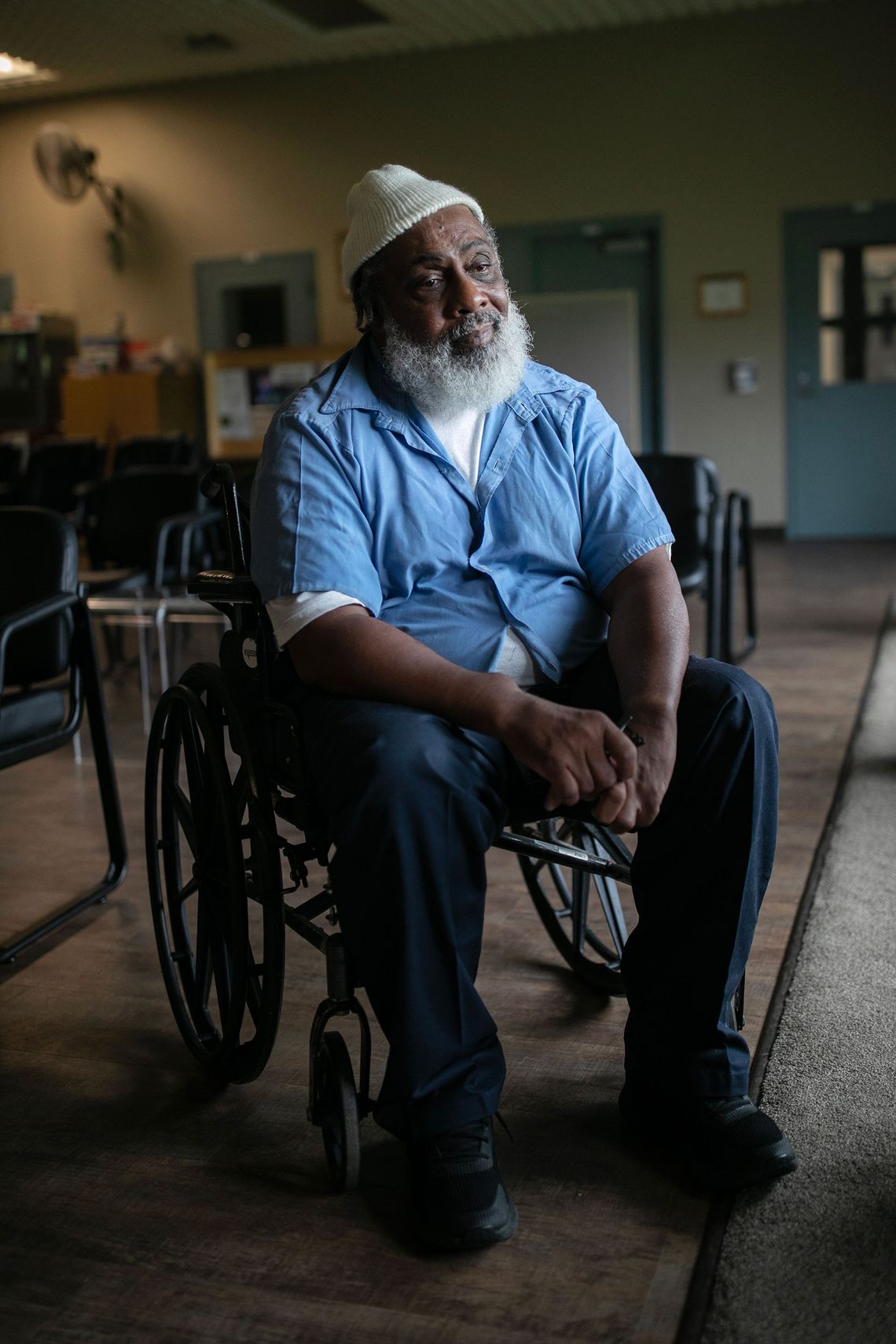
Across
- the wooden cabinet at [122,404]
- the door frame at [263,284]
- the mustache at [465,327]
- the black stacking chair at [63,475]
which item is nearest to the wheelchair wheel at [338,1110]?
the mustache at [465,327]

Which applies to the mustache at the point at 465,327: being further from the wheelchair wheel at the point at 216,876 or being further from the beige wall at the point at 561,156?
the beige wall at the point at 561,156

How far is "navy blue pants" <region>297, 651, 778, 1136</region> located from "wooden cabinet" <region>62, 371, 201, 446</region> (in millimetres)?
8067

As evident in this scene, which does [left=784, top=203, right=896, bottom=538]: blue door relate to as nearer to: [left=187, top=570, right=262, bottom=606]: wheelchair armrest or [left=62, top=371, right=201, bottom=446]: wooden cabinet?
[left=62, top=371, right=201, bottom=446]: wooden cabinet

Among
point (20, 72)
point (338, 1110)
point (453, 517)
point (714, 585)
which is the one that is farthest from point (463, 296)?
point (20, 72)

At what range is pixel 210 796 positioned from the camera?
1699mm

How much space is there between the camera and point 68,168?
912 cm

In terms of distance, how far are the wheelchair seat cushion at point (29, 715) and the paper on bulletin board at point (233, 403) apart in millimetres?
6904

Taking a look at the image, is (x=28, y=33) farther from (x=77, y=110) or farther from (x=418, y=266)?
(x=418, y=266)

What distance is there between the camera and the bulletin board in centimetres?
885

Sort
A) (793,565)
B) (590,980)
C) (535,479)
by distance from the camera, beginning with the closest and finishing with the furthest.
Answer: (535,479), (590,980), (793,565)

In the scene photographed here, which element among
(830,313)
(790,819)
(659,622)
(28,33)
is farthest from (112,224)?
(659,622)

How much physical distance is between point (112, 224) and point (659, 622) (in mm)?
9051

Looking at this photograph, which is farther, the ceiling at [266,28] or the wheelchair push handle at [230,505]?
the ceiling at [266,28]

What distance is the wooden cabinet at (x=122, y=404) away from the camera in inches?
362
